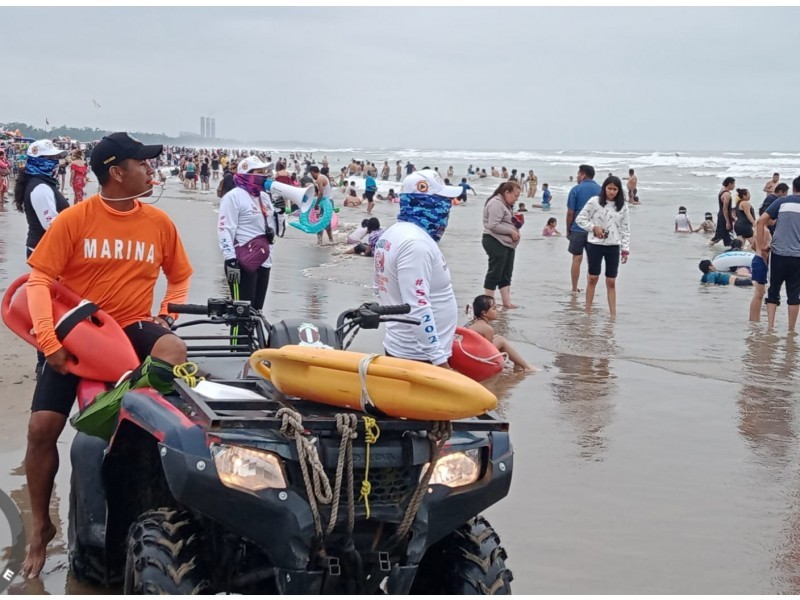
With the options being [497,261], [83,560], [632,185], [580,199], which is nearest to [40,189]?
[83,560]

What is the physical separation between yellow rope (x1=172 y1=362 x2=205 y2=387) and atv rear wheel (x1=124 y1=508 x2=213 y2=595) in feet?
1.47

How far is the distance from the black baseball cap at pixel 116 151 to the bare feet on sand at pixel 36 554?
5.31ft

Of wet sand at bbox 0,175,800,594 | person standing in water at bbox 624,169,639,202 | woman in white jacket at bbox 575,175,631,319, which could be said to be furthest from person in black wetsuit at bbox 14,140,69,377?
person standing in water at bbox 624,169,639,202

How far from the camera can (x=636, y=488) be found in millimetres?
5977

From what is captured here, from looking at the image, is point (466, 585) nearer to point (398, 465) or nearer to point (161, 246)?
point (398, 465)

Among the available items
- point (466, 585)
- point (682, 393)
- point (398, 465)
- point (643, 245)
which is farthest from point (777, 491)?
point (643, 245)

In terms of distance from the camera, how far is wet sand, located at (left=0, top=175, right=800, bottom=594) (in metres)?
4.84

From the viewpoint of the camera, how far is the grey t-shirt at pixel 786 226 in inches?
455

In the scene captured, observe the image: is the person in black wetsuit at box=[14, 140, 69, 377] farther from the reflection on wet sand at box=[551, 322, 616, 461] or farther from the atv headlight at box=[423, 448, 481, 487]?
the atv headlight at box=[423, 448, 481, 487]

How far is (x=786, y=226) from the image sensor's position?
11.6m

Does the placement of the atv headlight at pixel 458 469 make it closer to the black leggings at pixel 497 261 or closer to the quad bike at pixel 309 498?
the quad bike at pixel 309 498

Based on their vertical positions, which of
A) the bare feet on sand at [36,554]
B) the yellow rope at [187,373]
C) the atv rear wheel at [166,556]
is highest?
the yellow rope at [187,373]

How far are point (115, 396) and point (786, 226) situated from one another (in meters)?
9.65

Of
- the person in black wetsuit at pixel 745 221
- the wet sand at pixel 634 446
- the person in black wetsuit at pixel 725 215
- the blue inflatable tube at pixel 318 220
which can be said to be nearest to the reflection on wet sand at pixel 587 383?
the wet sand at pixel 634 446
